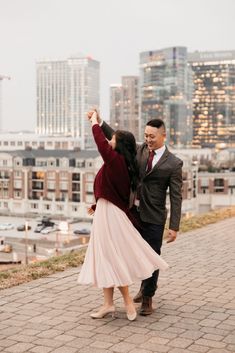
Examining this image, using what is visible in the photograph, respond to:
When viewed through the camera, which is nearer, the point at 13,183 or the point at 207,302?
the point at 207,302

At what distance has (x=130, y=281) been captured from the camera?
17.0ft

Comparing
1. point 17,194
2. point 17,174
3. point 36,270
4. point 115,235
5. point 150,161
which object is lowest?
point 17,194

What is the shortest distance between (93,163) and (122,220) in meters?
67.1

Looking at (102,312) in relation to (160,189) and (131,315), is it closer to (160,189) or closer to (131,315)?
(131,315)

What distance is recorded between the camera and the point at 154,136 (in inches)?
217

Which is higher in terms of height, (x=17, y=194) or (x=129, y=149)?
(x=129, y=149)

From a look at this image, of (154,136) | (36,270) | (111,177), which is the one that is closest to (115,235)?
(111,177)

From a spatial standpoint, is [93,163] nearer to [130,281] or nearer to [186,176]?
[186,176]

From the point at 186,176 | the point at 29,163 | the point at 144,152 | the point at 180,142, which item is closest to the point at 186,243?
the point at 144,152

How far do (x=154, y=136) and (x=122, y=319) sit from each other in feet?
5.65

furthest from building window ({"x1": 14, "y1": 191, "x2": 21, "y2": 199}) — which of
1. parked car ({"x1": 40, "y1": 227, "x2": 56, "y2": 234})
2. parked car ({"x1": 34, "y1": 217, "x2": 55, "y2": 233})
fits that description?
parked car ({"x1": 40, "y1": 227, "x2": 56, "y2": 234})

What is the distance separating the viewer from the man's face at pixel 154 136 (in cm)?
551

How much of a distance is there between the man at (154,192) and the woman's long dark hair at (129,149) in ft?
0.63

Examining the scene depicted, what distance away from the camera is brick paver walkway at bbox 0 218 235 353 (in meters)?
4.63
